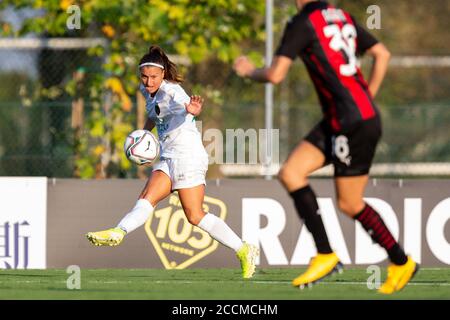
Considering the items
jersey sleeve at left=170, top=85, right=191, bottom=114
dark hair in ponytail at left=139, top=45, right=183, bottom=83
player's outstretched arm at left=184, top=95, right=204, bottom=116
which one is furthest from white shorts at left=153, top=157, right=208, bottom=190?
player's outstretched arm at left=184, top=95, right=204, bottom=116

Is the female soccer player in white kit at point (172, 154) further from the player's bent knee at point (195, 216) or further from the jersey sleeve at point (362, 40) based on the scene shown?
the jersey sleeve at point (362, 40)

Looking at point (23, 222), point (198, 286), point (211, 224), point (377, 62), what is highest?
point (377, 62)

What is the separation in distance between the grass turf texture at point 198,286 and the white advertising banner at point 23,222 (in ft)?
4.09

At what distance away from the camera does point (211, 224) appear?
10.5 meters

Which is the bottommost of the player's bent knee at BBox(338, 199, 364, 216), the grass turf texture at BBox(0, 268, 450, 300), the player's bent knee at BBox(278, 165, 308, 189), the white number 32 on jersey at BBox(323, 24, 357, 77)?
the grass turf texture at BBox(0, 268, 450, 300)

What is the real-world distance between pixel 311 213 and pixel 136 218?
2239 mm

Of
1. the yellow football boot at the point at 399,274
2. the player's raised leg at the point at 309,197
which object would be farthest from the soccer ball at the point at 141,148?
the yellow football boot at the point at 399,274

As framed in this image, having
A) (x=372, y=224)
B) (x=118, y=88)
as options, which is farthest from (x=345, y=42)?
(x=118, y=88)

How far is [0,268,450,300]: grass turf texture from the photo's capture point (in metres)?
8.71

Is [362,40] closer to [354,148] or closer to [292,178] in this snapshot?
[354,148]

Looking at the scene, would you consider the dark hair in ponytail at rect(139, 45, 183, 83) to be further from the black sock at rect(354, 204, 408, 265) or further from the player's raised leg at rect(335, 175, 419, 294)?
the black sock at rect(354, 204, 408, 265)

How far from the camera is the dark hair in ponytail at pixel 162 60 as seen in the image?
1023 centimetres

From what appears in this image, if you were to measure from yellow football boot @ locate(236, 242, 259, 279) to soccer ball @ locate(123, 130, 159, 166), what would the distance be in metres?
1.12

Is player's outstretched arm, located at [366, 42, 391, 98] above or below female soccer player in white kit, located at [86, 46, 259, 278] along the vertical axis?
above
